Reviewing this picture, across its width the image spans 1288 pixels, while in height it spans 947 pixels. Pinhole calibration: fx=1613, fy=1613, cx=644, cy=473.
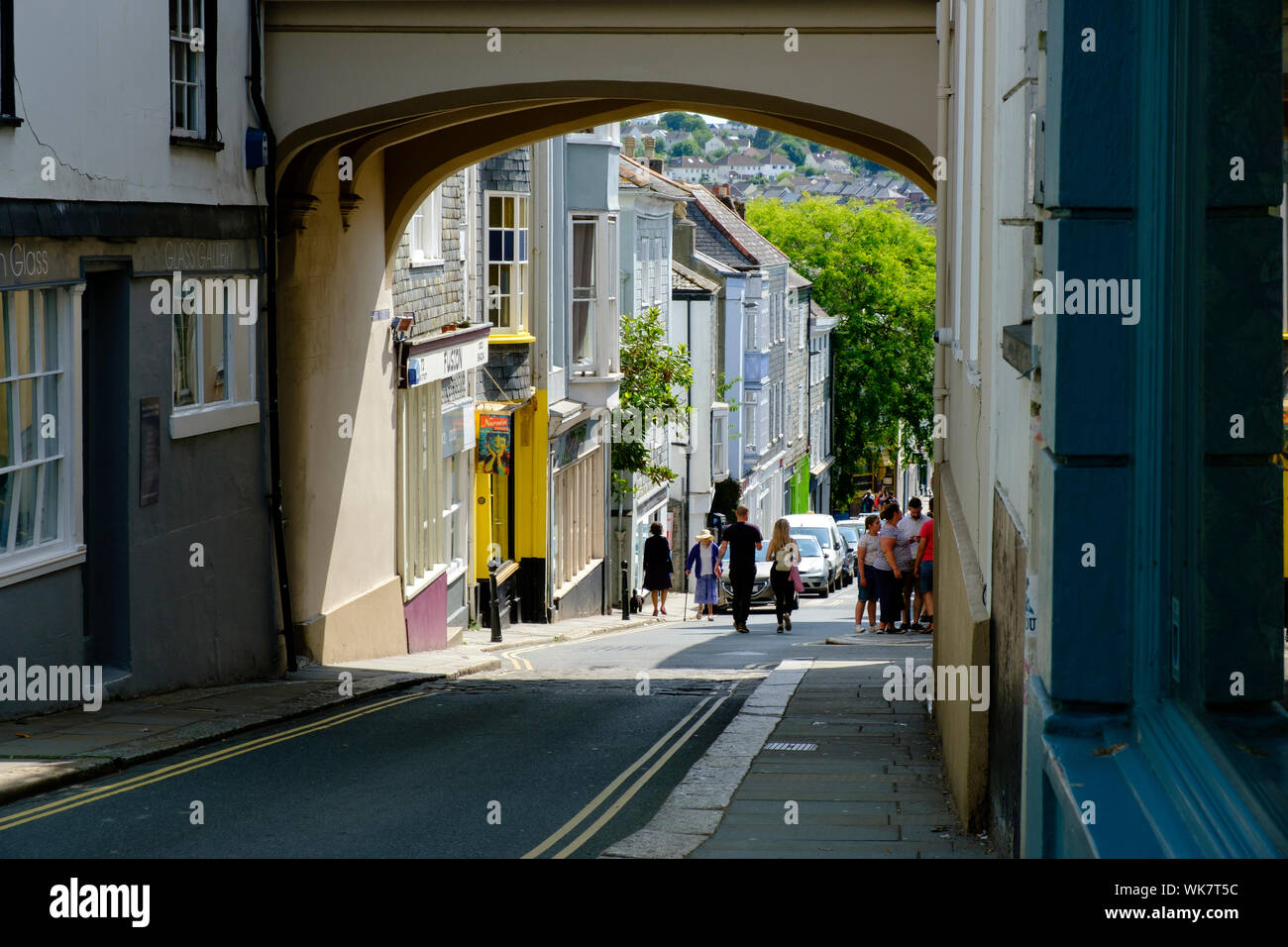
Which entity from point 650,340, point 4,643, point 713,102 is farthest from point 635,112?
point 650,340

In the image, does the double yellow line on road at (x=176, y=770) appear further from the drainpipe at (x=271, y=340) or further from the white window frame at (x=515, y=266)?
the white window frame at (x=515, y=266)

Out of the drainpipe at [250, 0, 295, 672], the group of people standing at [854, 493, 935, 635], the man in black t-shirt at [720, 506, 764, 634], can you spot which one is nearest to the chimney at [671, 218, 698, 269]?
the man in black t-shirt at [720, 506, 764, 634]

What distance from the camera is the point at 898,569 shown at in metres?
19.9

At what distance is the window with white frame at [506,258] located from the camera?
962 inches

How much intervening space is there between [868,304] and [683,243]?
22329 millimetres

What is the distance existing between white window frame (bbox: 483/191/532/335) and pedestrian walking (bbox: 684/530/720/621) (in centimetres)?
488

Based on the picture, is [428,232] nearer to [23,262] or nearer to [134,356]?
[134,356]

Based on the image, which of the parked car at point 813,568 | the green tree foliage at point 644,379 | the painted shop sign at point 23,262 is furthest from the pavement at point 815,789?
the parked car at point 813,568

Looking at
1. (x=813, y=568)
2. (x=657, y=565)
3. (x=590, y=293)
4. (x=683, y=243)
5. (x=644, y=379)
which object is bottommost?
(x=813, y=568)

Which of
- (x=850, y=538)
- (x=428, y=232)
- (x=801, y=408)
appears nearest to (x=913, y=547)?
(x=428, y=232)

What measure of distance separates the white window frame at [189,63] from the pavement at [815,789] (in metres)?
6.47

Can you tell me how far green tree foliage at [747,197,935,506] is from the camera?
7081cm

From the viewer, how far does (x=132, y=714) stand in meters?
11.2
